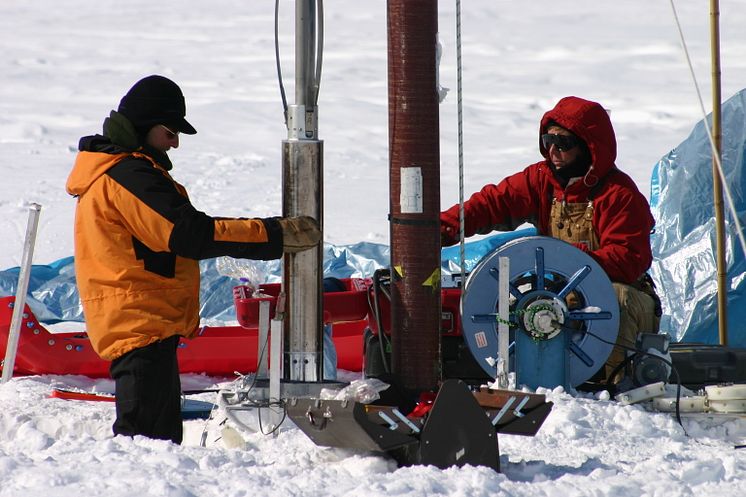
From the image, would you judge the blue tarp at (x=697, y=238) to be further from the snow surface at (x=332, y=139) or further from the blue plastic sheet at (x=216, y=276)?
the snow surface at (x=332, y=139)

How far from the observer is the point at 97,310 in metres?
4.47

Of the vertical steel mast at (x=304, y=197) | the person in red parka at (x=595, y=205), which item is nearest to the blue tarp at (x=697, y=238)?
the person in red parka at (x=595, y=205)

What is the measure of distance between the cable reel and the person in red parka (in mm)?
169

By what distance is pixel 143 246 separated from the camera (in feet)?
14.6

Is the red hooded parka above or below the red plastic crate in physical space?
above

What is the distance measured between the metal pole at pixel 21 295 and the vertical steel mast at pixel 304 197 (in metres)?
1.53

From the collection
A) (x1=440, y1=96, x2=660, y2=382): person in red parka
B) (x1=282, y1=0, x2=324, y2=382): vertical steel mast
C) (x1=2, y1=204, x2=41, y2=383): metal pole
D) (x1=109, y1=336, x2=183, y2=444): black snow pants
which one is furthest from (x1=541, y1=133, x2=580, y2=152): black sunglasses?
(x1=2, y1=204, x2=41, y2=383): metal pole

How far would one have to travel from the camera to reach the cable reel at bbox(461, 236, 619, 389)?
557 centimetres

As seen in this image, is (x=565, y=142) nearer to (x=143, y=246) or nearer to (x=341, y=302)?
(x=341, y=302)

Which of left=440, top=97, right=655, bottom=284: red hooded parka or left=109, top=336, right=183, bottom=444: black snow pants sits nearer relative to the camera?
left=109, top=336, right=183, bottom=444: black snow pants

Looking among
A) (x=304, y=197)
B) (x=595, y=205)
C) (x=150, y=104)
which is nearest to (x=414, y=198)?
(x=304, y=197)

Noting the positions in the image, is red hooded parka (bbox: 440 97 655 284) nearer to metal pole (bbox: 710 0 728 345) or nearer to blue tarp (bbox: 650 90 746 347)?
metal pole (bbox: 710 0 728 345)

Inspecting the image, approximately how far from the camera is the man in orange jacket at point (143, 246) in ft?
14.4

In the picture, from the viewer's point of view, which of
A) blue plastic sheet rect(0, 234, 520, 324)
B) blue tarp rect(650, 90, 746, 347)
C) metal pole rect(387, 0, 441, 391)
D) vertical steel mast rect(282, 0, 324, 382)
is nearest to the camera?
vertical steel mast rect(282, 0, 324, 382)
